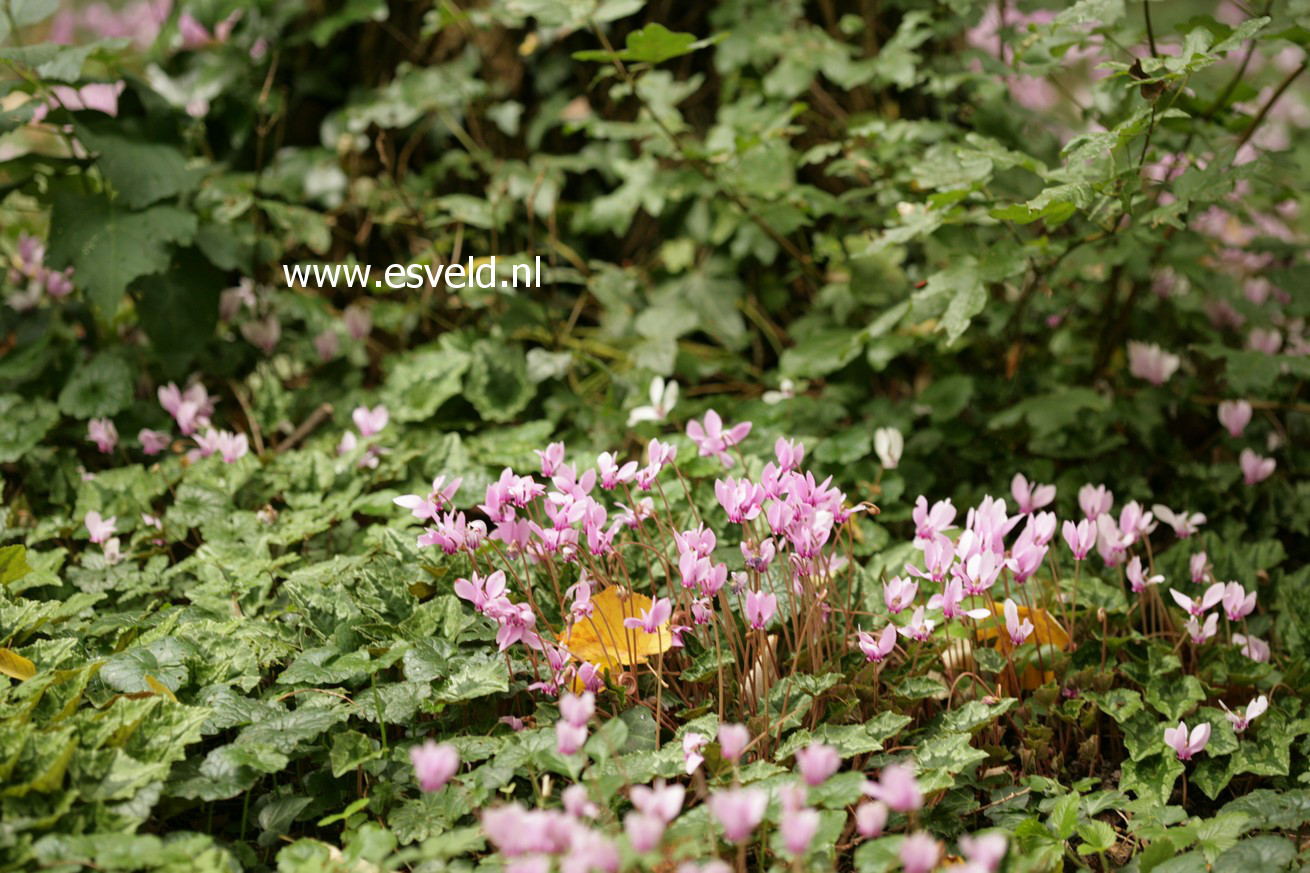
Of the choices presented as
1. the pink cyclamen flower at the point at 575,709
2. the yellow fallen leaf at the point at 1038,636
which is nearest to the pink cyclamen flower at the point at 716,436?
the yellow fallen leaf at the point at 1038,636

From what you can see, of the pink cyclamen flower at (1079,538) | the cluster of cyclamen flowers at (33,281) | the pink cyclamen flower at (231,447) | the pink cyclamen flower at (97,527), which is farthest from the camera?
the cluster of cyclamen flowers at (33,281)

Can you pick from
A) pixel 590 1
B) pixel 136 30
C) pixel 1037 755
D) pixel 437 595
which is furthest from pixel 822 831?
pixel 136 30

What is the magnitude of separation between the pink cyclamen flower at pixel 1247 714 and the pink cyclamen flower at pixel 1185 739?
4.2 inches

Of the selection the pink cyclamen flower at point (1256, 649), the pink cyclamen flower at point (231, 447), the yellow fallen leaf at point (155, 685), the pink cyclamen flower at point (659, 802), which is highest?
the pink cyclamen flower at point (659, 802)

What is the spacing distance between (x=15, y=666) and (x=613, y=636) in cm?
94

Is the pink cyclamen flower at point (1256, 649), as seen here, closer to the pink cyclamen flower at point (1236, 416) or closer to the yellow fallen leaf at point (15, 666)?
the pink cyclamen flower at point (1236, 416)

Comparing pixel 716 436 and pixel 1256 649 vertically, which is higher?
pixel 716 436

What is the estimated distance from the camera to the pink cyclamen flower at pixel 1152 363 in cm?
265

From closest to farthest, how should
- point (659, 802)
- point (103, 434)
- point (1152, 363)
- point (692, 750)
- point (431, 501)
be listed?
1. point (659, 802)
2. point (692, 750)
3. point (431, 501)
4. point (103, 434)
5. point (1152, 363)

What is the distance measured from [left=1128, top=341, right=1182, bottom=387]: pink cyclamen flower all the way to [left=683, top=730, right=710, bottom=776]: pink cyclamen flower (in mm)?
1701

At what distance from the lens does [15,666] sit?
1.68 m

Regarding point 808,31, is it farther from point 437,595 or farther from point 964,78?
point 437,595

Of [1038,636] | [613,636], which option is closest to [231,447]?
[613,636]

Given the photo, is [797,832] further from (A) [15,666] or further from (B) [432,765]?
(A) [15,666]
